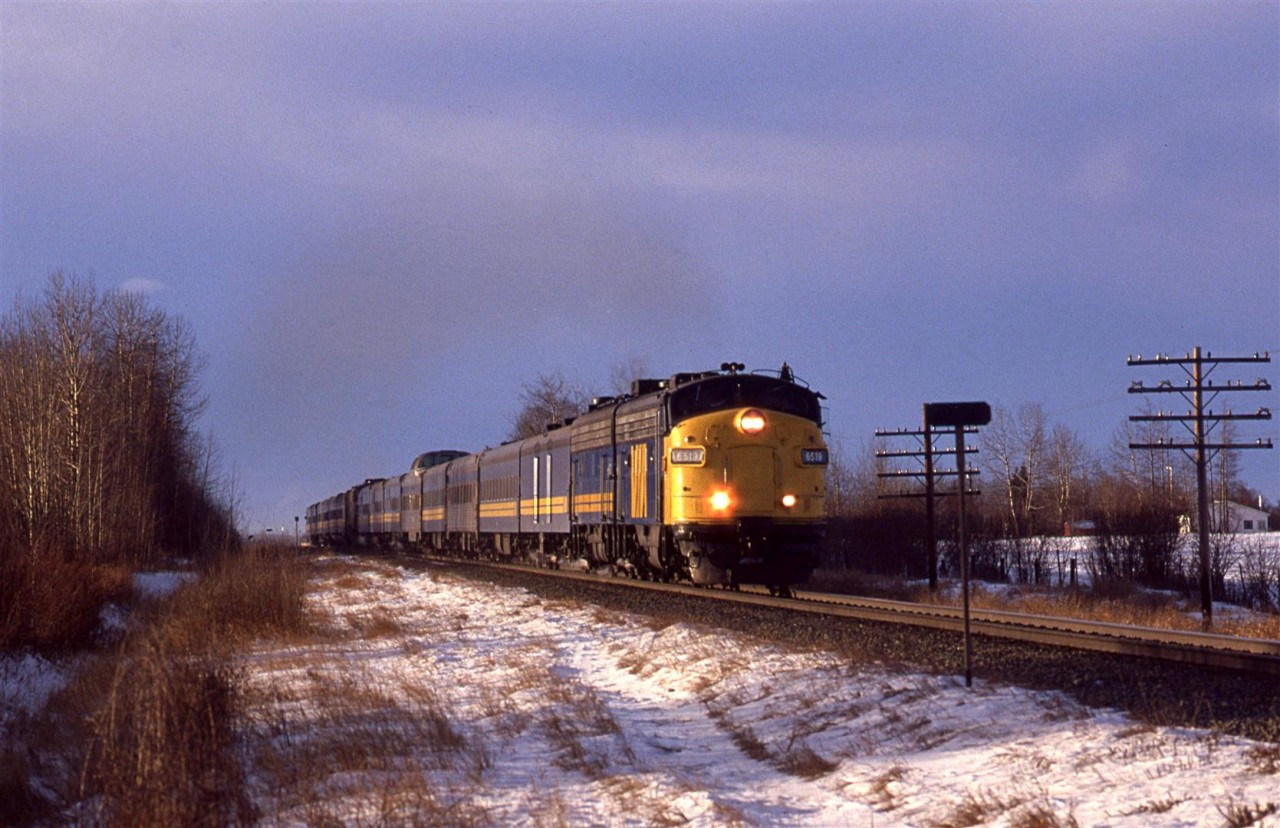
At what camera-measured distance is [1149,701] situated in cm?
862

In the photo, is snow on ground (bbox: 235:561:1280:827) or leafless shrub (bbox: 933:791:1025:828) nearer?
leafless shrub (bbox: 933:791:1025:828)

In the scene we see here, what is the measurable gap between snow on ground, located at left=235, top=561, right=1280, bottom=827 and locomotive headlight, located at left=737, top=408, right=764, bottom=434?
7.39 metres

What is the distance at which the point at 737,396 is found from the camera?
21.7 meters

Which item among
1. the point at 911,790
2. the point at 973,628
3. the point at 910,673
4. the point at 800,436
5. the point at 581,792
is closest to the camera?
the point at 911,790

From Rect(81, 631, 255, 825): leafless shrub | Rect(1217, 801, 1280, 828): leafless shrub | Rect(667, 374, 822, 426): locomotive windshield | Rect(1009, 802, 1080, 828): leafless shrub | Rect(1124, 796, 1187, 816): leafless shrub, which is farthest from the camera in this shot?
Rect(667, 374, 822, 426): locomotive windshield

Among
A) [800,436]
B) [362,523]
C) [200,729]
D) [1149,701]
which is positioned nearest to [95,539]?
[800,436]

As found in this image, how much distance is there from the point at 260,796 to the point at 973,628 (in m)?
9.09

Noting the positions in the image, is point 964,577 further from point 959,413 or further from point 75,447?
point 75,447

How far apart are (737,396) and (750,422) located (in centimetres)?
70

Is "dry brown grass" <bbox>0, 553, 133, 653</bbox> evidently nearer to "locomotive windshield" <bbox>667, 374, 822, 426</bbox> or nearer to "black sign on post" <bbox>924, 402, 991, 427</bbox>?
"locomotive windshield" <bbox>667, 374, 822, 426</bbox>

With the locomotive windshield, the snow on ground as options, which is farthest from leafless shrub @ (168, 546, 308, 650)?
the locomotive windshield

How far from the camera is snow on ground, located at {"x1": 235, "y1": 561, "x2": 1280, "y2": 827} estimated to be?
679 centimetres

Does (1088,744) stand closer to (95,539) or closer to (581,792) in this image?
(581,792)

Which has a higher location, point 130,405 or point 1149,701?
point 130,405
